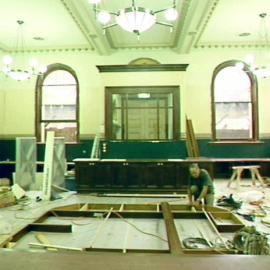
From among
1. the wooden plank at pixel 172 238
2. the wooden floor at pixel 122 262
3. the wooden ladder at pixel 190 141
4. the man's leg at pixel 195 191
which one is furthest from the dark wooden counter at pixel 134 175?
the wooden floor at pixel 122 262

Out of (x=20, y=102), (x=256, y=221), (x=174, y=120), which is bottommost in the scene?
(x=256, y=221)

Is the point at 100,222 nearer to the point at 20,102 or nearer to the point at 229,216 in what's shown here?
the point at 229,216

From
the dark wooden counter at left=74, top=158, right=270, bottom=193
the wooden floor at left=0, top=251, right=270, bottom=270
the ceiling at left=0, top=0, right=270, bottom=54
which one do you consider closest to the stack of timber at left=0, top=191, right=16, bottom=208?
the dark wooden counter at left=74, top=158, right=270, bottom=193

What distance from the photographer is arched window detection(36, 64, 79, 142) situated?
11.2m

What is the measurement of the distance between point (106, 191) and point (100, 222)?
3.79 m

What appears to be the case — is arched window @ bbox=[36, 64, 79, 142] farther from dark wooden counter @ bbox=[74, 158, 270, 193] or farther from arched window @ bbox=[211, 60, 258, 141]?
arched window @ bbox=[211, 60, 258, 141]

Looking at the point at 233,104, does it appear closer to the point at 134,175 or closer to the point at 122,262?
the point at 134,175

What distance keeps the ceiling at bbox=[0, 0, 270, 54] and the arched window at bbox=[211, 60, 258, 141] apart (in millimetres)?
986

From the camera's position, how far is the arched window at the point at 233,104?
35.4 feet

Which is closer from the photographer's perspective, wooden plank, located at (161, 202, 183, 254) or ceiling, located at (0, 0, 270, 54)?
wooden plank, located at (161, 202, 183, 254)

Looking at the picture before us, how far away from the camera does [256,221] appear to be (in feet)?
17.0

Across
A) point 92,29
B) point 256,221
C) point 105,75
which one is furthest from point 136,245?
point 105,75

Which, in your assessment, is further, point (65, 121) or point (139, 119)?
point (65, 121)

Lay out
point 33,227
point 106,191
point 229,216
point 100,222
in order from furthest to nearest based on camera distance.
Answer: point 106,191, point 229,216, point 100,222, point 33,227
